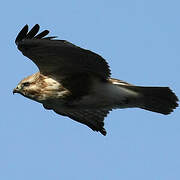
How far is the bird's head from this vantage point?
1184 centimetres

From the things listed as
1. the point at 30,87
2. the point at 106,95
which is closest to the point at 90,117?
the point at 106,95

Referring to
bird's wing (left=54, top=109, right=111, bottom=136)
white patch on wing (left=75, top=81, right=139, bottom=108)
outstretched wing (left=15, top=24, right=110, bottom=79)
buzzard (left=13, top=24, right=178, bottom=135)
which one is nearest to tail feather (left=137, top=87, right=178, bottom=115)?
buzzard (left=13, top=24, right=178, bottom=135)

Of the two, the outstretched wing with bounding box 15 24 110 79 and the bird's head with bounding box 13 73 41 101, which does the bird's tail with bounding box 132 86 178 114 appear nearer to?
the outstretched wing with bounding box 15 24 110 79

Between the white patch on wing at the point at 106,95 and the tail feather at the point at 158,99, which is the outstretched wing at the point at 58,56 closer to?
the white patch on wing at the point at 106,95

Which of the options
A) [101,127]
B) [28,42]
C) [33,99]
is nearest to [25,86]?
[33,99]

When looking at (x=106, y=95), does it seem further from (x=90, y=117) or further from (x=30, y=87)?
(x=90, y=117)

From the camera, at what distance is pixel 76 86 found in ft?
38.7

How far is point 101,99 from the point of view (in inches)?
465

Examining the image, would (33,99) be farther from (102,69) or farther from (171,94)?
(171,94)

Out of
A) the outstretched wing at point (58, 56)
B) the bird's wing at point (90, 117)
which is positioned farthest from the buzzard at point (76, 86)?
the bird's wing at point (90, 117)

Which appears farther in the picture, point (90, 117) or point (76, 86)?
point (90, 117)

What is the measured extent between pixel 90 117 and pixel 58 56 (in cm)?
210

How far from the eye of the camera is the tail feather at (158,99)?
38.8ft

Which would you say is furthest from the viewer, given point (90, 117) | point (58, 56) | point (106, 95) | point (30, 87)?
point (90, 117)
